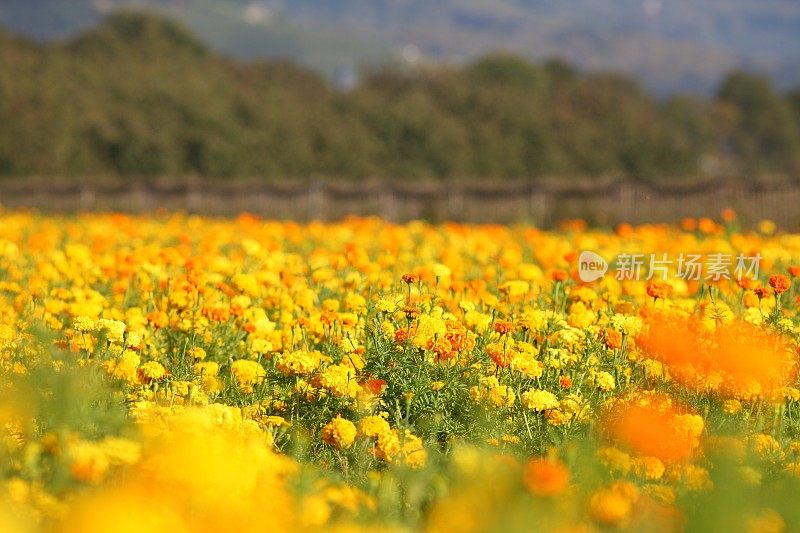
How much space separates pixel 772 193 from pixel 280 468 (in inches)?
649

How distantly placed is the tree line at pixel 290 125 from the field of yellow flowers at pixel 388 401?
36252mm

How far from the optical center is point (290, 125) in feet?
146

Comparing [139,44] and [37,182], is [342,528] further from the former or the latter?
[139,44]

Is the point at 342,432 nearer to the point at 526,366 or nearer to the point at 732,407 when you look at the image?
the point at 526,366

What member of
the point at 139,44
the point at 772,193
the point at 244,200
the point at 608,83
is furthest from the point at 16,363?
the point at 608,83

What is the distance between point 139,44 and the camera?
6325 cm

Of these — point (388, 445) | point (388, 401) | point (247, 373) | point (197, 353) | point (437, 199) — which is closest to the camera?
point (388, 445)

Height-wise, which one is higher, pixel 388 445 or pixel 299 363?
pixel 299 363

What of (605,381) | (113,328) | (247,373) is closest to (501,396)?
(605,381)

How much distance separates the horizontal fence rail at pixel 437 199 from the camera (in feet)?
58.4

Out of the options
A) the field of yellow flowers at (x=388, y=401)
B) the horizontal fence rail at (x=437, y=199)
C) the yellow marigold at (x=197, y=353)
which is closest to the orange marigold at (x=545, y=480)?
the field of yellow flowers at (x=388, y=401)

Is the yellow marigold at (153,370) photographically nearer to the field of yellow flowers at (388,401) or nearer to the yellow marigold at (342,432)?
the field of yellow flowers at (388,401)

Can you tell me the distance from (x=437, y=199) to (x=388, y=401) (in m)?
18.1

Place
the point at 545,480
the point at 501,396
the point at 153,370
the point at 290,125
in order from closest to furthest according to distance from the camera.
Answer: the point at 545,480 < the point at 501,396 < the point at 153,370 < the point at 290,125
